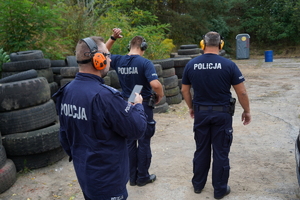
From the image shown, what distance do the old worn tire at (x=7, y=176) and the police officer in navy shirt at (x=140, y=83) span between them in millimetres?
1806

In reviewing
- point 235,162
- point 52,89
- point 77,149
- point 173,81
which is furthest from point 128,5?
point 77,149

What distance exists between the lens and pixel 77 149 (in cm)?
273

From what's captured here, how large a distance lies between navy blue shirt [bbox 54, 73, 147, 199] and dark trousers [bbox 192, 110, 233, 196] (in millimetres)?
1717

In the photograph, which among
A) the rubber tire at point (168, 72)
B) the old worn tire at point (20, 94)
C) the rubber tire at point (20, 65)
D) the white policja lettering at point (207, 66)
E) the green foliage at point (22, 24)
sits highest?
the green foliage at point (22, 24)

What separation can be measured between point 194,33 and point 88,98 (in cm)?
2437

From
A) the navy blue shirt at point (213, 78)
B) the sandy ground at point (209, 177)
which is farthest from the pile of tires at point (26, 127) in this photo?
the navy blue shirt at point (213, 78)

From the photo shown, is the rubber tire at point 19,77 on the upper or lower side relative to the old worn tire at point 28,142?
upper

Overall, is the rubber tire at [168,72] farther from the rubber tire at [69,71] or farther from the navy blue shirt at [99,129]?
the navy blue shirt at [99,129]

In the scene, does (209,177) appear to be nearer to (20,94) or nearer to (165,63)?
(20,94)

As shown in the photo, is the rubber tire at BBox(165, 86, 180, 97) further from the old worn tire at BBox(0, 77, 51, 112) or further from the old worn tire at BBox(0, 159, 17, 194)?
the old worn tire at BBox(0, 159, 17, 194)

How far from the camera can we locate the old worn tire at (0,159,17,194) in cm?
468

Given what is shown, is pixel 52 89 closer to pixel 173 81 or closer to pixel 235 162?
pixel 173 81

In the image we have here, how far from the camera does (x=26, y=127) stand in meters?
5.41

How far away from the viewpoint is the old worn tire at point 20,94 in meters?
5.32
